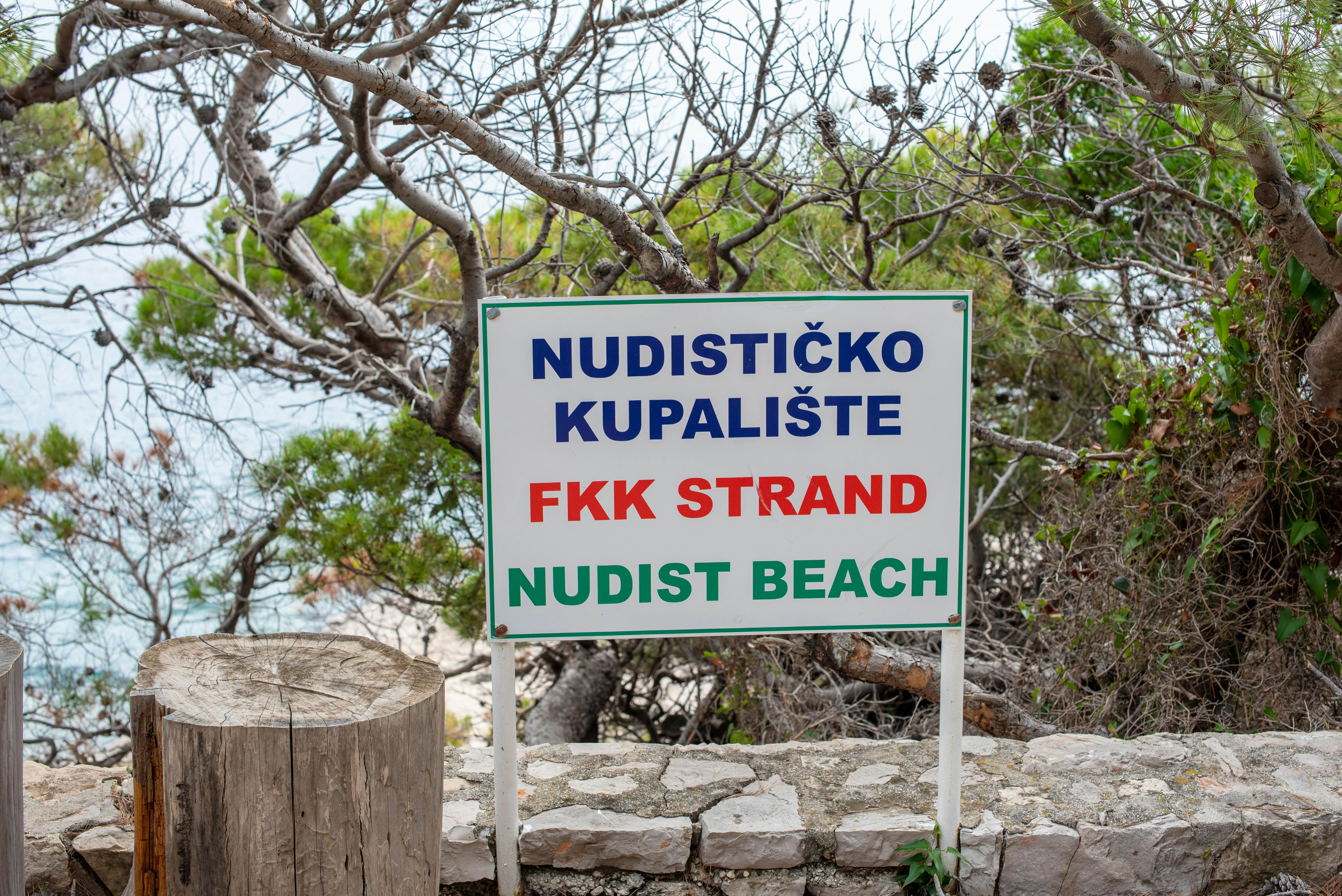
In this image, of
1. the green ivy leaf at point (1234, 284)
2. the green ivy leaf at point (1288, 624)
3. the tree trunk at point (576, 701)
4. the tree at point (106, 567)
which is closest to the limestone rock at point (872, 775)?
the green ivy leaf at point (1288, 624)

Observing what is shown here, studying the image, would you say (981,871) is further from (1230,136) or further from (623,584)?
(1230,136)

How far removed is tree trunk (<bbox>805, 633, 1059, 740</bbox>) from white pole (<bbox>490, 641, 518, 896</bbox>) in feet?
5.42

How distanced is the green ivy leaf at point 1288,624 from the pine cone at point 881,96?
2.15 meters

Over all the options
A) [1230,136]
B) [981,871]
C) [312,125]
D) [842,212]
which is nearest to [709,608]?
[981,871]

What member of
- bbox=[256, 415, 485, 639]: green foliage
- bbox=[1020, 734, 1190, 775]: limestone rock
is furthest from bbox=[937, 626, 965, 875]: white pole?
bbox=[256, 415, 485, 639]: green foliage

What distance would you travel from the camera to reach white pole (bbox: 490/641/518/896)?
6.83ft

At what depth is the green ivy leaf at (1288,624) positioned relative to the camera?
296cm

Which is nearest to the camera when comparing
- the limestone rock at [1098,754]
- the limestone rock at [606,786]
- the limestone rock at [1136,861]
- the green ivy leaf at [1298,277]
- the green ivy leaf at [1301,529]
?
the limestone rock at [1136,861]

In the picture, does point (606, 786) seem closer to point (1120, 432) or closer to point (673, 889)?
point (673, 889)

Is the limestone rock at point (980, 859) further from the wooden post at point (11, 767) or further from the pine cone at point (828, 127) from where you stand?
the pine cone at point (828, 127)

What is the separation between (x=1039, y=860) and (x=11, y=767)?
79.1 inches

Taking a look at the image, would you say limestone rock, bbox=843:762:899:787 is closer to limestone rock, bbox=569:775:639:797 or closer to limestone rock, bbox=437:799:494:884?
limestone rock, bbox=569:775:639:797

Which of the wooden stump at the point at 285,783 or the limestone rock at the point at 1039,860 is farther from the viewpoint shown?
the limestone rock at the point at 1039,860

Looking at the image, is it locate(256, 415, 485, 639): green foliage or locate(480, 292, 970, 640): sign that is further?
locate(256, 415, 485, 639): green foliage
